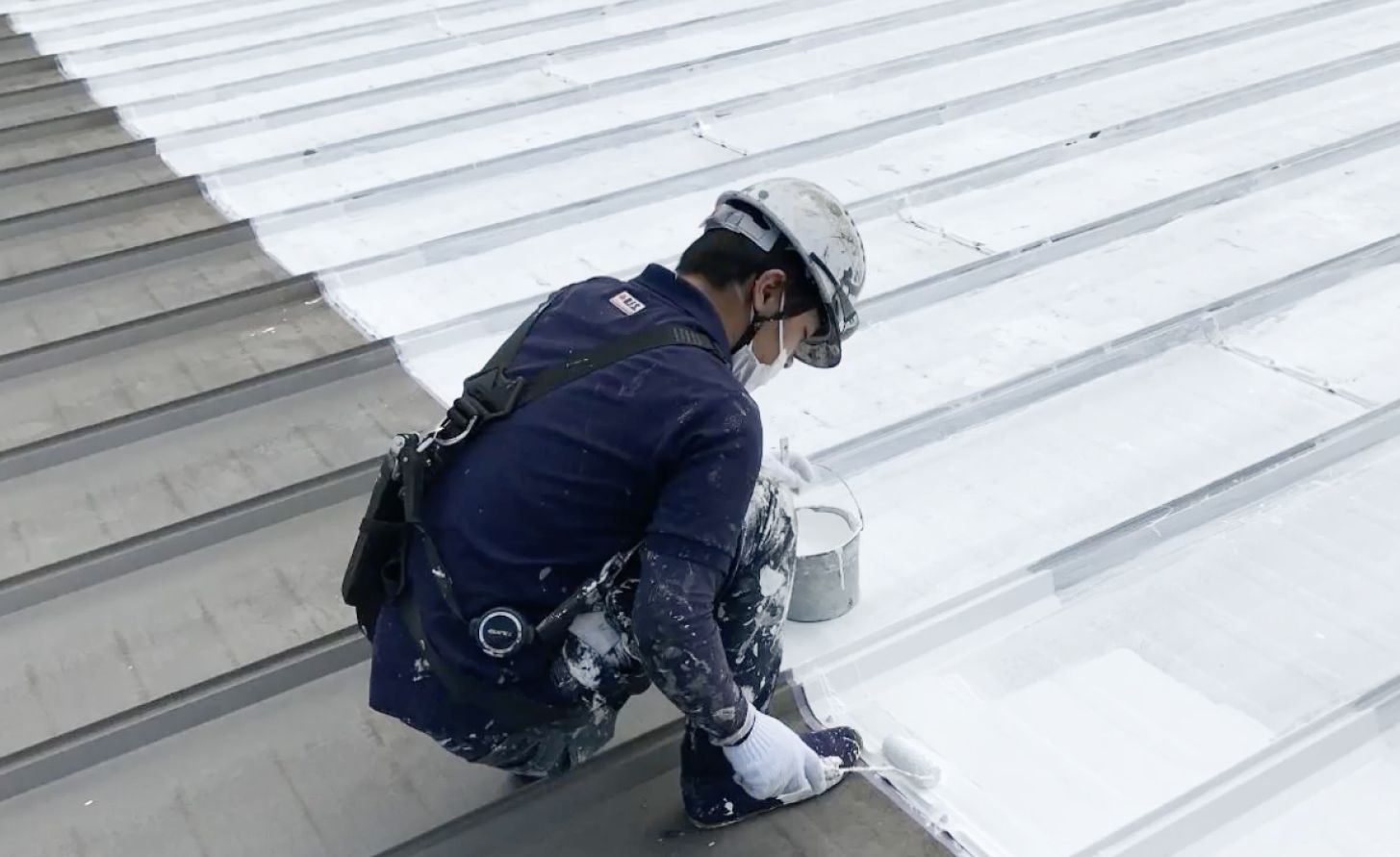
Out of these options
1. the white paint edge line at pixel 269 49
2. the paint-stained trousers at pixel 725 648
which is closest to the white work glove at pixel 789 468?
the paint-stained trousers at pixel 725 648

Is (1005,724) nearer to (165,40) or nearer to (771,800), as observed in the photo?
(771,800)

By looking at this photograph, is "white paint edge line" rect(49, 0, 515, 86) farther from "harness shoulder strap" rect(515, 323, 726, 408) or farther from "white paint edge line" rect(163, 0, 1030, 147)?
"harness shoulder strap" rect(515, 323, 726, 408)

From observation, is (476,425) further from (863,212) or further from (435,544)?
(863,212)

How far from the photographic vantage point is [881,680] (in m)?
2.28

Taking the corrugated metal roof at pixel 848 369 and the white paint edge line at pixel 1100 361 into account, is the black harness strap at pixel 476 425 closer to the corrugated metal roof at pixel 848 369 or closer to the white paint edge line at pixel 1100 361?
the corrugated metal roof at pixel 848 369

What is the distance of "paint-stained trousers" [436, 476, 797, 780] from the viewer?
1829mm

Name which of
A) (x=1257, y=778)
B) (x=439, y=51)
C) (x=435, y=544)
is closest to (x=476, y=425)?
(x=435, y=544)

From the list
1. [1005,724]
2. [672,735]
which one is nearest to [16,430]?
[672,735]

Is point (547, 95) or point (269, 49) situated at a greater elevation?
point (547, 95)

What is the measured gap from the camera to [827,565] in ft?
7.57

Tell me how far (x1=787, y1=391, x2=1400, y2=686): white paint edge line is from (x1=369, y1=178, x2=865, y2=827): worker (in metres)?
0.37

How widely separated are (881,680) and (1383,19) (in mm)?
4515

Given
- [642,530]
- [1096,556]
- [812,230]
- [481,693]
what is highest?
[812,230]

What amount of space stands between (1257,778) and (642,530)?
3.52ft
